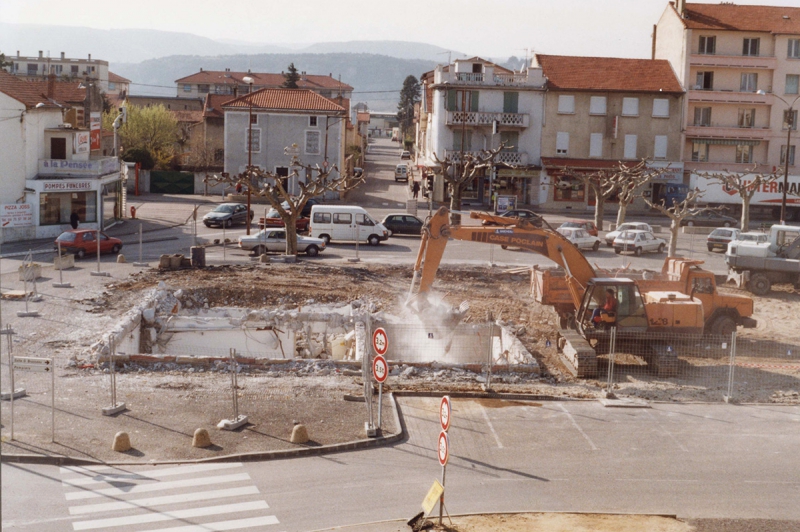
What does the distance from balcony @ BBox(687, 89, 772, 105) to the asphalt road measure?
5136 cm

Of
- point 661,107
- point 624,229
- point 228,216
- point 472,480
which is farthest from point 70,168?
point 661,107

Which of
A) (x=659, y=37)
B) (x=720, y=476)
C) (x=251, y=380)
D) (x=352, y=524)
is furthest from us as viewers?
(x=659, y=37)

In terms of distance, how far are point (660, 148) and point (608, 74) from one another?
6586 mm

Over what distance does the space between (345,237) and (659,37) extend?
4039 cm

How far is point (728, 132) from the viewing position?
66750mm

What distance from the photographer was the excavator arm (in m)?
25.7

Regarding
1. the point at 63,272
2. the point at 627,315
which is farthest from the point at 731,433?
the point at 63,272

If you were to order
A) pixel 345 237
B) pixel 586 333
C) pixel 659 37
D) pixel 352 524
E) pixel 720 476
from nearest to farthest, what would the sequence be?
pixel 352 524 < pixel 720 476 < pixel 586 333 < pixel 345 237 < pixel 659 37

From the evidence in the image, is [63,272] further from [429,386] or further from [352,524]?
[352,524]

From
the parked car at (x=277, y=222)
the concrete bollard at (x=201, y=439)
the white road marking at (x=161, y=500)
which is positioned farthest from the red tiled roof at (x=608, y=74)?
the white road marking at (x=161, y=500)

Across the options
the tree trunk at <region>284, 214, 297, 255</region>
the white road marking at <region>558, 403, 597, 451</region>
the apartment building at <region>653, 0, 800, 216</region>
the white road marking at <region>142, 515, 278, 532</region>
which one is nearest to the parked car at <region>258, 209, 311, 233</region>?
the tree trunk at <region>284, 214, 297, 255</region>

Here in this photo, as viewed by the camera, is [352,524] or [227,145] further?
[227,145]

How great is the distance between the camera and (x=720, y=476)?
54.0 ft

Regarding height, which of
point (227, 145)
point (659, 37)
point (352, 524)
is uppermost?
point (659, 37)
